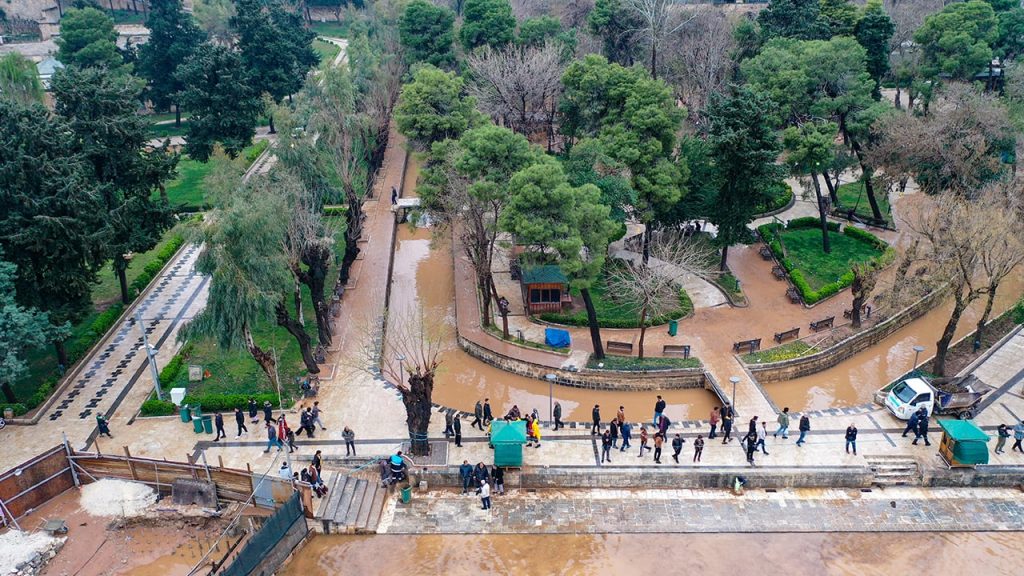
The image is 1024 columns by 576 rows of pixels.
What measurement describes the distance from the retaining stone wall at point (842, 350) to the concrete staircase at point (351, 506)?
50.4ft

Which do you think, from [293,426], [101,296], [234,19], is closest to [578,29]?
[234,19]

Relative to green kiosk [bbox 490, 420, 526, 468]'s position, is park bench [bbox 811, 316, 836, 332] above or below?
above

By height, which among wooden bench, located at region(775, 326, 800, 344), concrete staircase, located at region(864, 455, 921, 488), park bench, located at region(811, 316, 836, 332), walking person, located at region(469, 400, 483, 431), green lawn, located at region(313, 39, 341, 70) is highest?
green lawn, located at region(313, 39, 341, 70)

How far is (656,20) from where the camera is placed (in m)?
52.5

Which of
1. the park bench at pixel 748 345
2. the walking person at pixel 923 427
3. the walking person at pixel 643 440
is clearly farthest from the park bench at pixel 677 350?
the walking person at pixel 923 427

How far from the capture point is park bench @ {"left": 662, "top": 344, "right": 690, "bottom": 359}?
31.0m

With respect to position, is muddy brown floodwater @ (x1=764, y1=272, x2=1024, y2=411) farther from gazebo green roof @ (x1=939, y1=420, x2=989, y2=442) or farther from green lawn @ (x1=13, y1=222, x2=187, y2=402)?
green lawn @ (x1=13, y1=222, x2=187, y2=402)

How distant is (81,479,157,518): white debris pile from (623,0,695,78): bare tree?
3941 cm

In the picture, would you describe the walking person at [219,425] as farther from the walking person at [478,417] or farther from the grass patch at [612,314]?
the grass patch at [612,314]

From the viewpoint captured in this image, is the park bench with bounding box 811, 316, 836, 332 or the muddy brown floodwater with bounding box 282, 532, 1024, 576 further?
the park bench with bounding box 811, 316, 836, 332

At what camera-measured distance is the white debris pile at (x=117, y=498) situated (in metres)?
24.1

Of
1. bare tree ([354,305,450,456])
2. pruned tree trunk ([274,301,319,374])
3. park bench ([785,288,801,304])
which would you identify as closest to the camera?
bare tree ([354,305,450,456])

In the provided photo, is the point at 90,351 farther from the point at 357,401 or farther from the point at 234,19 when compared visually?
the point at 234,19

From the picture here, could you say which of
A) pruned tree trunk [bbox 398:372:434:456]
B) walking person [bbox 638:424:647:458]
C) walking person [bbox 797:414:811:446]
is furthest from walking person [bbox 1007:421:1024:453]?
pruned tree trunk [bbox 398:372:434:456]
